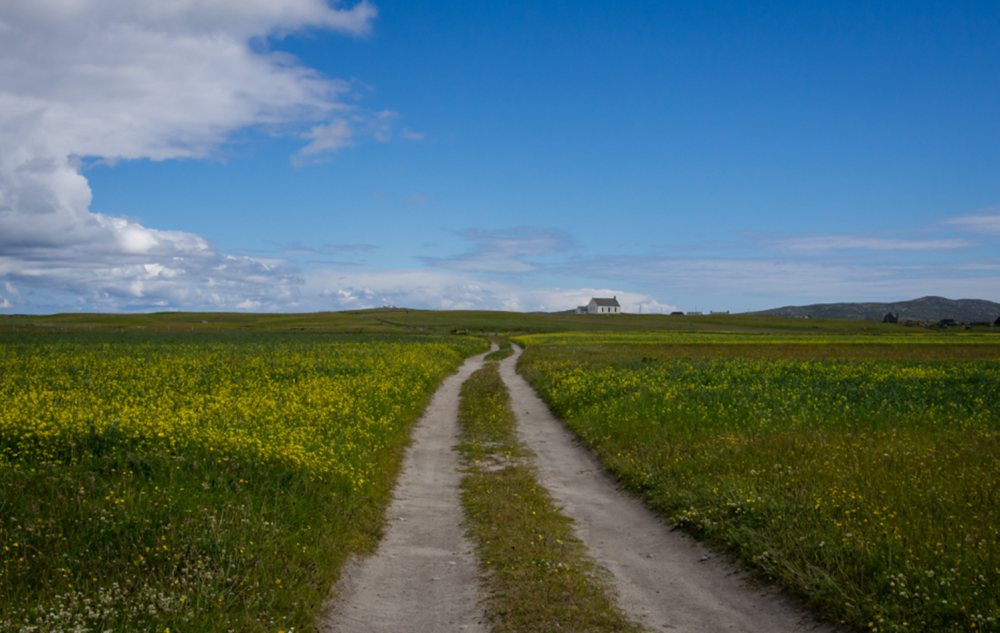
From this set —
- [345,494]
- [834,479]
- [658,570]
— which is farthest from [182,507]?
[834,479]

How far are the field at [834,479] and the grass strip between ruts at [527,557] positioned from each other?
6.34 feet

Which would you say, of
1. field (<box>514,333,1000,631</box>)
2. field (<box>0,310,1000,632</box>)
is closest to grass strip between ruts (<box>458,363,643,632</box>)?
field (<box>0,310,1000,632</box>)

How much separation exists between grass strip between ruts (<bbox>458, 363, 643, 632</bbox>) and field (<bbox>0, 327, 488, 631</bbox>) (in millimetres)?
1740

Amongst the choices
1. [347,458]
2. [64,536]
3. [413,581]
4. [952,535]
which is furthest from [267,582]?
[952,535]

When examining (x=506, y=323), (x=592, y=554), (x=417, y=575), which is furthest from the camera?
(x=506, y=323)

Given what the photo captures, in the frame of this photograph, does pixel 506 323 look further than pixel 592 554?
Yes

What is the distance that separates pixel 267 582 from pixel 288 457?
136 inches

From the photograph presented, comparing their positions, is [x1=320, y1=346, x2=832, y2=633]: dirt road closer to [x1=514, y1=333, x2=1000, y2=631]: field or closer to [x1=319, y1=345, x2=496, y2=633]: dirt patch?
[x1=319, y1=345, x2=496, y2=633]: dirt patch

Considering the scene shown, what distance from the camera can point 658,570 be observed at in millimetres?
7070

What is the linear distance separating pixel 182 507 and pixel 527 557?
14.2 feet

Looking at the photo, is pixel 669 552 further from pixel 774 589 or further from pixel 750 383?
pixel 750 383

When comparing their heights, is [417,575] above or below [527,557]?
below

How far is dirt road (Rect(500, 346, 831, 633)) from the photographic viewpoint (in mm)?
5793

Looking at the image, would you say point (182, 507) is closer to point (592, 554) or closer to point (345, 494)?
point (345, 494)
